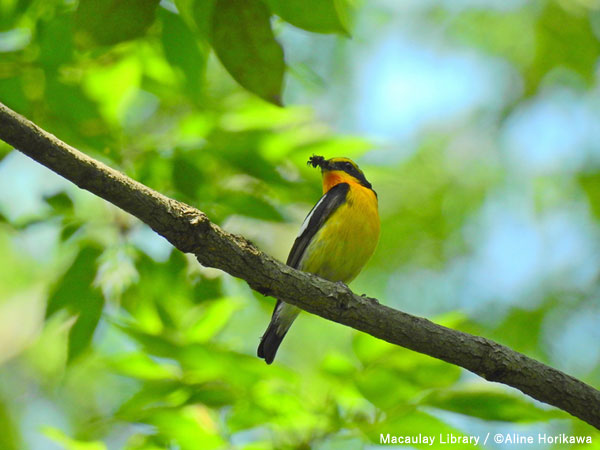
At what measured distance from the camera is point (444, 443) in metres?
2.96

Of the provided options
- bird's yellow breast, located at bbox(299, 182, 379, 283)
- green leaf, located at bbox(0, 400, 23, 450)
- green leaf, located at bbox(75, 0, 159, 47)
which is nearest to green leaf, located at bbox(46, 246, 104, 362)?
green leaf, located at bbox(75, 0, 159, 47)

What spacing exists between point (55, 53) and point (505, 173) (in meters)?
9.08

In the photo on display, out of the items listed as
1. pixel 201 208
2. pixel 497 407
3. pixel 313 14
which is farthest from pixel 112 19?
pixel 497 407

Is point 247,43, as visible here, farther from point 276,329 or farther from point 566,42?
point 566,42

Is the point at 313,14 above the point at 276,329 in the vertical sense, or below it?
below

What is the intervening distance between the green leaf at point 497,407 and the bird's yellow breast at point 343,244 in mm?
2425

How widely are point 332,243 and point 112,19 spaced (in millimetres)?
3393

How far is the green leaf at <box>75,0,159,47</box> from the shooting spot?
2.11 meters

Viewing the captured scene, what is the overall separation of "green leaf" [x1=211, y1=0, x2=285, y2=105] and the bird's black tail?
3.22m

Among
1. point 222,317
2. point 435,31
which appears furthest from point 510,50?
point 222,317

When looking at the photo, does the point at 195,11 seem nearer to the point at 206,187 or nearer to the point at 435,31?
the point at 206,187

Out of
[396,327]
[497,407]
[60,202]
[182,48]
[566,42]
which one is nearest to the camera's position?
[182,48]

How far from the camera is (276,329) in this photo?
5.22 metres

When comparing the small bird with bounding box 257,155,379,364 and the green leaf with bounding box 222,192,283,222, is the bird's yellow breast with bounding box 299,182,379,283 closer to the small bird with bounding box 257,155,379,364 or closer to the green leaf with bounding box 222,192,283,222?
the small bird with bounding box 257,155,379,364
